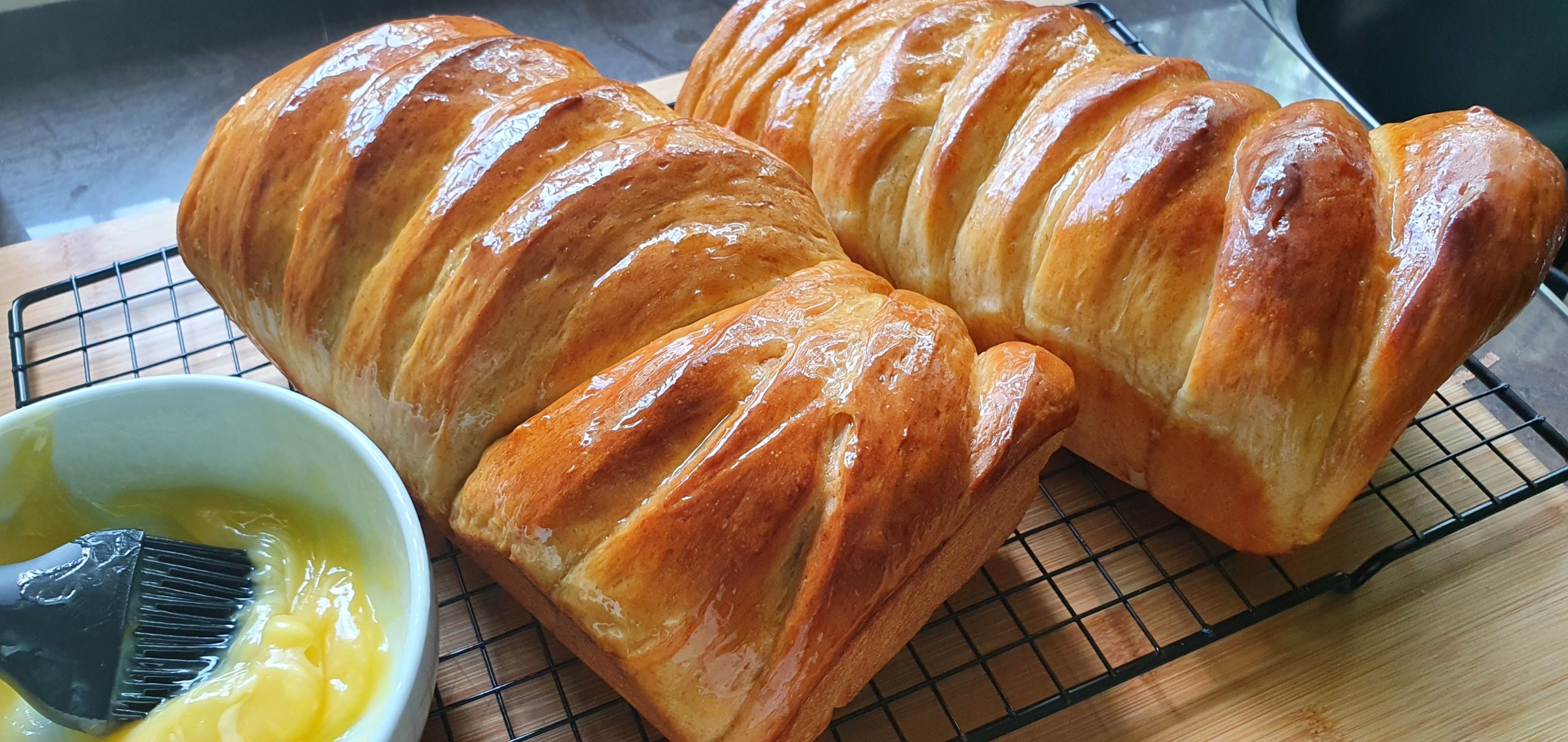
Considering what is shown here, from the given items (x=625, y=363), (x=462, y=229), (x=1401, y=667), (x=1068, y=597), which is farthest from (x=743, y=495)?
(x=1401, y=667)

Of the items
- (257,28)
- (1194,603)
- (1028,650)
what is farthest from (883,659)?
(257,28)

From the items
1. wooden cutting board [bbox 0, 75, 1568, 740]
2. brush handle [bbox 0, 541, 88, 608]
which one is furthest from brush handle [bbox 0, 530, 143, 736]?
wooden cutting board [bbox 0, 75, 1568, 740]

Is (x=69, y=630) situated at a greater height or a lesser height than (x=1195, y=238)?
lesser

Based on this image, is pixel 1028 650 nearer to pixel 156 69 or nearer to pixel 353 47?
pixel 353 47

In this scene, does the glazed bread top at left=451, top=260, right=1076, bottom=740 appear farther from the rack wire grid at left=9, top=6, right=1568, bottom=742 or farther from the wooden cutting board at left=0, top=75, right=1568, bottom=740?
the wooden cutting board at left=0, top=75, right=1568, bottom=740

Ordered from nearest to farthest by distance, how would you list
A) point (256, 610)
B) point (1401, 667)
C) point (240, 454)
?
point (256, 610)
point (240, 454)
point (1401, 667)

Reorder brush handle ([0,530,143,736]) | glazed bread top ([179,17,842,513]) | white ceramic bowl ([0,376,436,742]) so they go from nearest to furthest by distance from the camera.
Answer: brush handle ([0,530,143,736]), white ceramic bowl ([0,376,436,742]), glazed bread top ([179,17,842,513])

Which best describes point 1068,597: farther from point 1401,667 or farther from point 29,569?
point 29,569

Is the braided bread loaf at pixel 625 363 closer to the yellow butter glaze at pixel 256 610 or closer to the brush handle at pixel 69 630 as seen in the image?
the yellow butter glaze at pixel 256 610

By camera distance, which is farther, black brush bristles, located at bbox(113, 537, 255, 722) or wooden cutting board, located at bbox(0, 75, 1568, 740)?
wooden cutting board, located at bbox(0, 75, 1568, 740)
